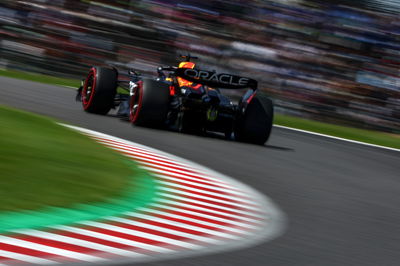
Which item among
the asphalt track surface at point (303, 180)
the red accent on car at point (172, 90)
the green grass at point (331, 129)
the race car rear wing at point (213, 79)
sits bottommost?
the green grass at point (331, 129)

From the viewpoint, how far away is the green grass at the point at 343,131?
15406 mm

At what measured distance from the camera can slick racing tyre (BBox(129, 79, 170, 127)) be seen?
1049cm

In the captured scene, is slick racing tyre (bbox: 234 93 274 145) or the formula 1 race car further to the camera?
slick racing tyre (bbox: 234 93 274 145)

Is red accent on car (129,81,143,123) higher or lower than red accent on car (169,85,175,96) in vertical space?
lower

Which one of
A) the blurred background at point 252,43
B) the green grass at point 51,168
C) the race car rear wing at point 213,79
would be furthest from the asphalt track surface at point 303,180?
the blurred background at point 252,43

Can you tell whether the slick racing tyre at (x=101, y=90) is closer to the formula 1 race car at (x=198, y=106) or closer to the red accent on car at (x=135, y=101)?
the formula 1 race car at (x=198, y=106)

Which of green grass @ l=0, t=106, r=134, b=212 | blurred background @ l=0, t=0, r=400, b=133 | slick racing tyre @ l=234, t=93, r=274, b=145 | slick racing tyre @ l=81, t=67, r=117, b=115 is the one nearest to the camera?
green grass @ l=0, t=106, r=134, b=212

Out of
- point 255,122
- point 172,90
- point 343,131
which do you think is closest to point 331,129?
point 343,131

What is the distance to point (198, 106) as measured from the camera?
→ 1075 cm

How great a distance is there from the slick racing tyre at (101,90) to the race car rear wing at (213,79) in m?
1.40

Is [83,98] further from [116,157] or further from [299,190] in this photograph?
[299,190]

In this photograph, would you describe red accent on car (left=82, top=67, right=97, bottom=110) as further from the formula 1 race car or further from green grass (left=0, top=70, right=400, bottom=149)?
green grass (left=0, top=70, right=400, bottom=149)

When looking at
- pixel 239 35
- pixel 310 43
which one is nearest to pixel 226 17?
pixel 239 35

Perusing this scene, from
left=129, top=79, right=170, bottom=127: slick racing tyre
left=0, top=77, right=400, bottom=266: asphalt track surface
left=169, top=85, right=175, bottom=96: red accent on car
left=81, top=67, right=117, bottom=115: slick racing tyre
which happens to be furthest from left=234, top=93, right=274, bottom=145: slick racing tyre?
left=81, top=67, right=117, bottom=115: slick racing tyre
